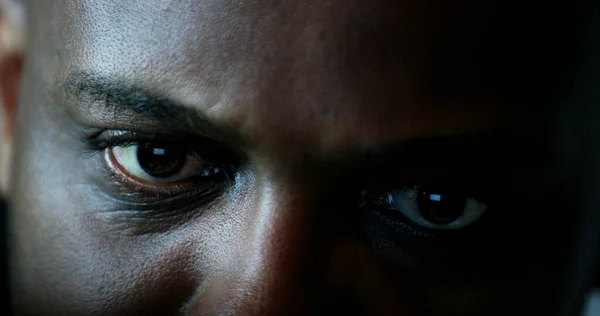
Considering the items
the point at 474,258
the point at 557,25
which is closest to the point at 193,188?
the point at 474,258

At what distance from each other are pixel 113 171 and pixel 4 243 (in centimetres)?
39

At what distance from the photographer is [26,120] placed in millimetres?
975

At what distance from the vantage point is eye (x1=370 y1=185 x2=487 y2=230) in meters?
0.84

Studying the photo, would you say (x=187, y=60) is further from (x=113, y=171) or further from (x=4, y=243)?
(x=4, y=243)

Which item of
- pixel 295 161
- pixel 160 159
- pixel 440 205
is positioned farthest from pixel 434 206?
pixel 160 159

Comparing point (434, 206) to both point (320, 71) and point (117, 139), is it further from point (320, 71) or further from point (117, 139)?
point (117, 139)

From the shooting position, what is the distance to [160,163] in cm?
85

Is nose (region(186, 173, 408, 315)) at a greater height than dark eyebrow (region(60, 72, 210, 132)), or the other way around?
dark eyebrow (region(60, 72, 210, 132))

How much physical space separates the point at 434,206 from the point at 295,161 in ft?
0.67

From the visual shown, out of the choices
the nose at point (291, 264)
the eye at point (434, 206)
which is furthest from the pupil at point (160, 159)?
the eye at point (434, 206)

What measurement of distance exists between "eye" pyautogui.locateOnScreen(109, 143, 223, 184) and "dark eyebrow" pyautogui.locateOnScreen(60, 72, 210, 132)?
53mm

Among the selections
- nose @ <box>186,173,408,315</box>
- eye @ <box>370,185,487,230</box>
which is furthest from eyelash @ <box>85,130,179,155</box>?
eye @ <box>370,185,487,230</box>

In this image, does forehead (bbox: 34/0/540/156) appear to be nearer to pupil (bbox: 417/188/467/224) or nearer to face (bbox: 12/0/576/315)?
face (bbox: 12/0/576/315)

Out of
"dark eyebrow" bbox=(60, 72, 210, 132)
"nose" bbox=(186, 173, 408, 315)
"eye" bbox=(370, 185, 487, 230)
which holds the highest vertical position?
"dark eyebrow" bbox=(60, 72, 210, 132)
